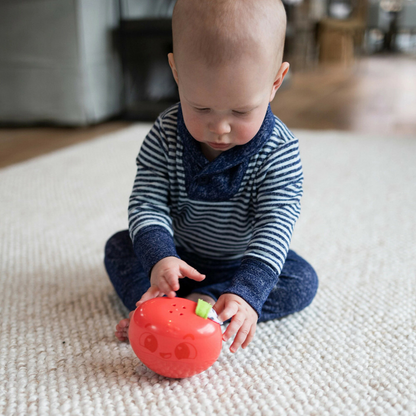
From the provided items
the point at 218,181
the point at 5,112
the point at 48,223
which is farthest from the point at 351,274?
the point at 5,112

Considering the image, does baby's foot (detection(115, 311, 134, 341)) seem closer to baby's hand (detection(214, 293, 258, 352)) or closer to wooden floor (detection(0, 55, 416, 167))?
baby's hand (detection(214, 293, 258, 352))

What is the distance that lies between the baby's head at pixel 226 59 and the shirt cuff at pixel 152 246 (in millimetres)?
132

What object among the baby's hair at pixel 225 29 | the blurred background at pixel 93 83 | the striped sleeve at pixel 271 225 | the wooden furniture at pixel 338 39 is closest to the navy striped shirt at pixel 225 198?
the striped sleeve at pixel 271 225

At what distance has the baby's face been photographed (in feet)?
1.46

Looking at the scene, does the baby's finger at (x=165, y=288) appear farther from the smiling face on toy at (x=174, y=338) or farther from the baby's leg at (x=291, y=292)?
the baby's leg at (x=291, y=292)

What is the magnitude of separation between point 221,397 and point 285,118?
1651mm

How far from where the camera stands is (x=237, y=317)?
0.47 metres

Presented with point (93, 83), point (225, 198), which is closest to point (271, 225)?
point (225, 198)

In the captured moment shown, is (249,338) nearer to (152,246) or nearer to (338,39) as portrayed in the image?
(152,246)

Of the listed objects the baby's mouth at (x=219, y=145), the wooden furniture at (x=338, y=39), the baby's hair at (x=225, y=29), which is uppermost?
the baby's hair at (x=225, y=29)

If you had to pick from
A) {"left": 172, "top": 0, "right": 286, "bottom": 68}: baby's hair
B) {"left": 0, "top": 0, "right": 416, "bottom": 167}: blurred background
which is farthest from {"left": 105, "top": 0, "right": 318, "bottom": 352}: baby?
{"left": 0, "top": 0, "right": 416, "bottom": 167}: blurred background

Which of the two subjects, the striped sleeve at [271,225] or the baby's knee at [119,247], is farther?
the baby's knee at [119,247]

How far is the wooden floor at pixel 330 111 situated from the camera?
5.33 ft

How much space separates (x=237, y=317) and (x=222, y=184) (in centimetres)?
16
